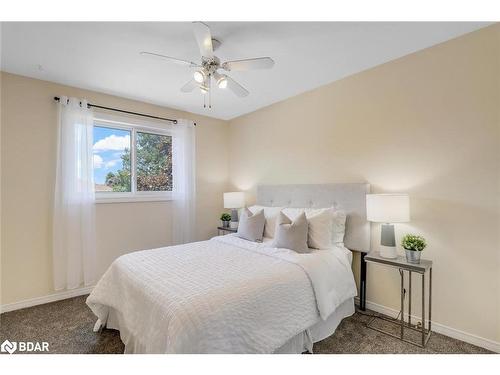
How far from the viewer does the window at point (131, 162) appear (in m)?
3.18

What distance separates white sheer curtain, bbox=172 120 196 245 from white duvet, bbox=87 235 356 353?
1.26 meters

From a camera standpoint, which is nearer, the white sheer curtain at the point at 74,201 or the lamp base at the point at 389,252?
the lamp base at the point at 389,252

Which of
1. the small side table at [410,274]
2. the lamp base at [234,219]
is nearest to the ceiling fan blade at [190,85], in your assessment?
the lamp base at [234,219]

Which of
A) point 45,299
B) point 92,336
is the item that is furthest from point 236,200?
point 45,299

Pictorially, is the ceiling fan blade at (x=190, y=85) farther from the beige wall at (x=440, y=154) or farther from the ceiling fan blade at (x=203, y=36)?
the beige wall at (x=440, y=154)

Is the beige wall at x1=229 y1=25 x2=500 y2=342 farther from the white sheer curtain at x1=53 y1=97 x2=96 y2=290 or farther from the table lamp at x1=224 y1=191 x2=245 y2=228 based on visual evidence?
the white sheer curtain at x1=53 y1=97 x2=96 y2=290

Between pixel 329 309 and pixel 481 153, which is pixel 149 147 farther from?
pixel 481 153

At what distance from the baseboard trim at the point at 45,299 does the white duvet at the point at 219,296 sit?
1105 mm

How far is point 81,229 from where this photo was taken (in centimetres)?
283

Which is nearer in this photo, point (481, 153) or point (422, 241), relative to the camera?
point (481, 153)

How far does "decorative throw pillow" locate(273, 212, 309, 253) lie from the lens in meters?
2.23
